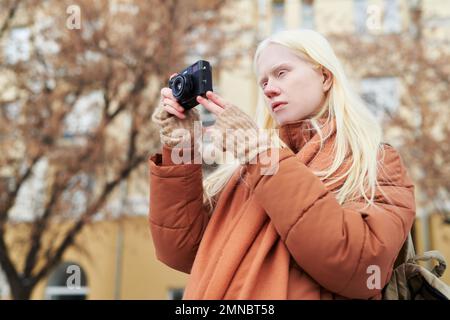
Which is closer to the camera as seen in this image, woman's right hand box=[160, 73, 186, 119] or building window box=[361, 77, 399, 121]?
woman's right hand box=[160, 73, 186, 119]

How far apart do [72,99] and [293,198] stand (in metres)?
6.99

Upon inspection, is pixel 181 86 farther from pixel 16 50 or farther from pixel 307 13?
pixel 307 13

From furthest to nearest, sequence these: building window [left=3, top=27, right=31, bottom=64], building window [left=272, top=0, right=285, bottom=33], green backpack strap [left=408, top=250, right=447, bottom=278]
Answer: building window [left=272, top=0, right=285, bottom=33]
building window [left=3, top=27, right=31, bottom=64]
green backpack strap [left=408, top=250, right=447, bottom=278]

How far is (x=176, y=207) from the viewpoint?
1288 millimetres

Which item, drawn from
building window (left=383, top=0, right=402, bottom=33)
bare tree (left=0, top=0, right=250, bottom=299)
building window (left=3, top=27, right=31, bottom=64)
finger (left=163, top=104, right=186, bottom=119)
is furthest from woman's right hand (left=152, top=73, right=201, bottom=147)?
building window (left=383, top=0, right=402, bottom=33)

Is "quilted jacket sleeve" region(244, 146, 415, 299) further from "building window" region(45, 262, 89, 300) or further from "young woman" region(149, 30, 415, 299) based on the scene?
"building window" region(45, 262, 89, 300)

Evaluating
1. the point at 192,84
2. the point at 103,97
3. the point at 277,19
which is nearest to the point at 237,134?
the point at 192,84

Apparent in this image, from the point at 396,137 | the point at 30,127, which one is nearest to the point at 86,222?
the point at 30,127

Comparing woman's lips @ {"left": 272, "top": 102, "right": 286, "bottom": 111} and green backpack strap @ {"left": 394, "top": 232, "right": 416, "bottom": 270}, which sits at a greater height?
woman's lips @ {"left": 272, "top": 102, "right": 286, "bottom": 111}

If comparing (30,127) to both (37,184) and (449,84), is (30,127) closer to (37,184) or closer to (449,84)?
(37,184)

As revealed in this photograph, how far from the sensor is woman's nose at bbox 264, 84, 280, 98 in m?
1.31

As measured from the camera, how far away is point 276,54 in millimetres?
1343

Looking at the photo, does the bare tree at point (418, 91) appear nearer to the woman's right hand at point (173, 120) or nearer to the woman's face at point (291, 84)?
the woman's face at point (291, 84)

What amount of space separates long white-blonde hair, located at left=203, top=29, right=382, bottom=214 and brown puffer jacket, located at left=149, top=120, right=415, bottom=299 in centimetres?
3
